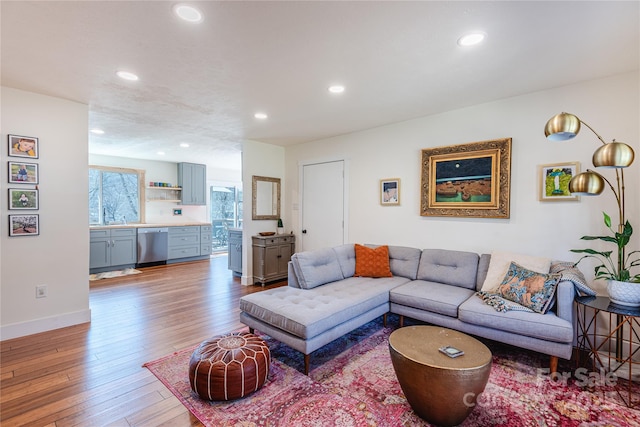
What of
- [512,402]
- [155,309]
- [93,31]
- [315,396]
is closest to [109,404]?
[315,396]

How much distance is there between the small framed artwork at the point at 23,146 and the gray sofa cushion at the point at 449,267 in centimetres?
441

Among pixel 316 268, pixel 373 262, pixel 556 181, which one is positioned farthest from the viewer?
pixel 373 262

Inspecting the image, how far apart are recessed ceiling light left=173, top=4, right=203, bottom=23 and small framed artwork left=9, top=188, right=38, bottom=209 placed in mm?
2661

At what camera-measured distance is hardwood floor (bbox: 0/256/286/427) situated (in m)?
1.89

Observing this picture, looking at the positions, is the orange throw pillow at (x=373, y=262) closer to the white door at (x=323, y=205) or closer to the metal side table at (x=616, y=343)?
Result: the white door at (x=323, y=205)

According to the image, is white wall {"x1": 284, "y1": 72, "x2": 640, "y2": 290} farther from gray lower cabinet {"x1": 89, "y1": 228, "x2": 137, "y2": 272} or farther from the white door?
gray lower cabinet {"x1": 89, "y1": 228, "x2": 137, "y2": 272}

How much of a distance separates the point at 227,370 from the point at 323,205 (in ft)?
11.0

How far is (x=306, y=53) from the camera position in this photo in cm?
225

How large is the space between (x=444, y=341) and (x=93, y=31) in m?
3.14

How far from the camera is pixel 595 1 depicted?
1.69 meters

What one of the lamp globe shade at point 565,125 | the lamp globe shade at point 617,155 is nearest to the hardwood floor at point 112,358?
the lamp globe shade at point 565,125

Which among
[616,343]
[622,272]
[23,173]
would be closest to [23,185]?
[23,173]

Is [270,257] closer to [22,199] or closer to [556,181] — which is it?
[22,199]

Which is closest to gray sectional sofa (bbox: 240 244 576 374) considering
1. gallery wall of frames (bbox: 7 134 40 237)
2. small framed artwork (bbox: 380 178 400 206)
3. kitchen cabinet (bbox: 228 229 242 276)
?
small framed artwork (bbox: 380 178 400 206)
